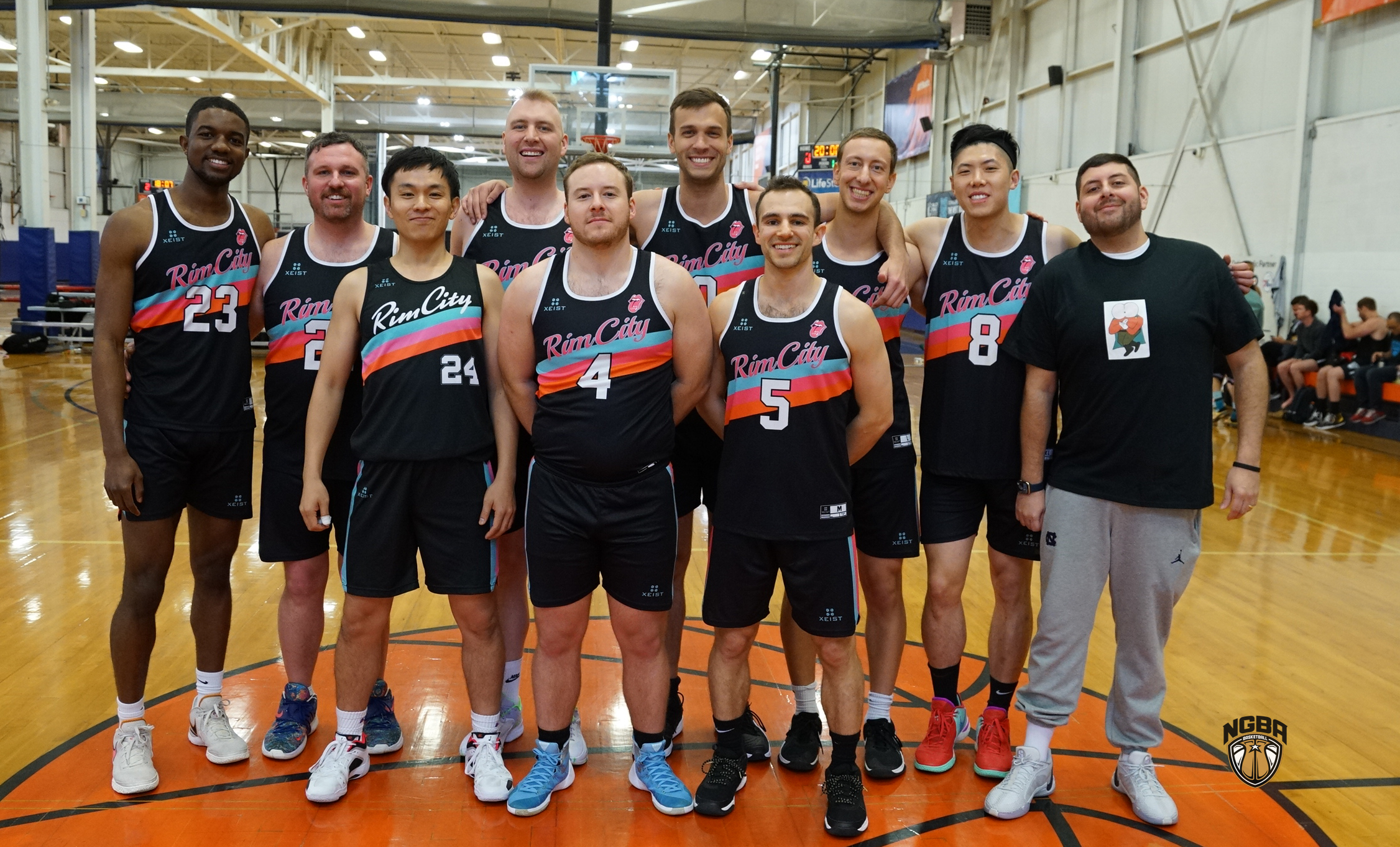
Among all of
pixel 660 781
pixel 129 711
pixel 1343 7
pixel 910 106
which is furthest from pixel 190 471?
pixel 910 106

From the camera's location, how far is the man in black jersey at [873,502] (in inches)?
122

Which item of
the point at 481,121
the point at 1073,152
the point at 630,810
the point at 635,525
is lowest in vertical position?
the point at 630,810

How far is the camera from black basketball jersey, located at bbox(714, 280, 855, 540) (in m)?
2.80

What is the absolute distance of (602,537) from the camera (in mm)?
2865

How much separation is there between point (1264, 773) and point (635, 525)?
7.26 ft

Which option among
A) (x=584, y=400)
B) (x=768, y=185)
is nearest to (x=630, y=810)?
(x=584, y=400)

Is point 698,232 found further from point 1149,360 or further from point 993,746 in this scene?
point 993,746

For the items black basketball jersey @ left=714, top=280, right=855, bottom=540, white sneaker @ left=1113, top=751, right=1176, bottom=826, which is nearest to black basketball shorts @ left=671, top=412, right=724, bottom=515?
black basketball jersey @ left=714, top=280, right=855, bottom=540

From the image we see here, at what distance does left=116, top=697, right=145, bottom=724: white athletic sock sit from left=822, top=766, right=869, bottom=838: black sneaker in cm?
212

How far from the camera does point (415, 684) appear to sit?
3766 mm

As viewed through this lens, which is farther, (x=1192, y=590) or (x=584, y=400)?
(x=1192, y=590)

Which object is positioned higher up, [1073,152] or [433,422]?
[1073,152]

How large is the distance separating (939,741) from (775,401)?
128cm

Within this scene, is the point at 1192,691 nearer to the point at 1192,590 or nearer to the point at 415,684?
the point at 1192,590
